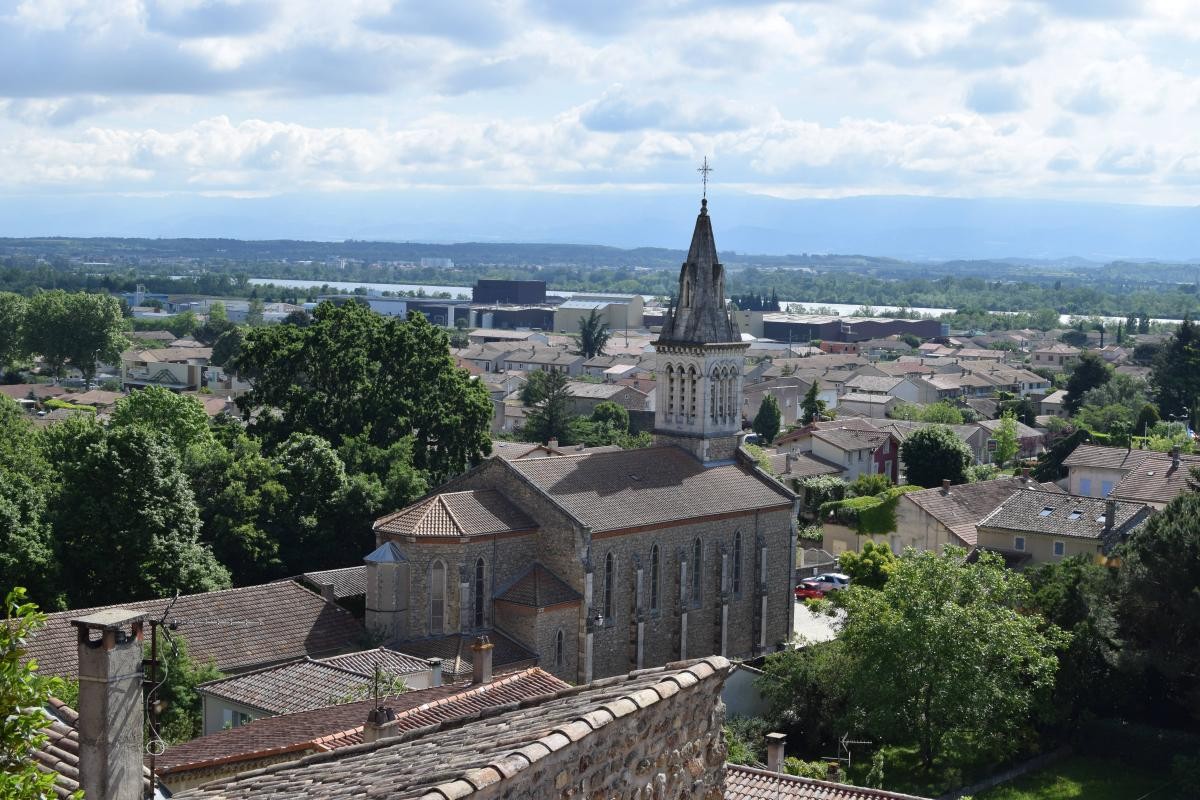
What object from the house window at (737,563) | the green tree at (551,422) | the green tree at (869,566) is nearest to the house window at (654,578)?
the house window at (737,563)

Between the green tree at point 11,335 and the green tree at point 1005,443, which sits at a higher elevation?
the green tree at point 11,335

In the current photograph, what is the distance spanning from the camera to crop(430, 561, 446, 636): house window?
34344 millimetres

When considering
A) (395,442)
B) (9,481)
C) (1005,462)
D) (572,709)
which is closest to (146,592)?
(9,481)

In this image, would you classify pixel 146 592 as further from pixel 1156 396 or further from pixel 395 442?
pixel 1156 396

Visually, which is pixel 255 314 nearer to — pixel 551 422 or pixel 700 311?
pixel 551 422

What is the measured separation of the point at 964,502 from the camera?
51.2m

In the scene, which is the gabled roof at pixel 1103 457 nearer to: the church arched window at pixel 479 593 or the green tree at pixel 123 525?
the church arched window at pixel 479 593

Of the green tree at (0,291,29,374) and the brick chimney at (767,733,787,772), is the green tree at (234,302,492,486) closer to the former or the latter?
the brick chimney at (767,733,787,772)

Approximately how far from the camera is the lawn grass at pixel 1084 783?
3166 centimetres

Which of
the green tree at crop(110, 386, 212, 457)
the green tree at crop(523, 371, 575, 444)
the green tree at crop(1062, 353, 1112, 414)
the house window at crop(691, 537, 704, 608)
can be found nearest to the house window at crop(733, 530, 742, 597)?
the house window at crop(691, 537, 704, 608)

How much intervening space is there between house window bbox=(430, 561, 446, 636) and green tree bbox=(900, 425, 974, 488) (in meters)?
34.1

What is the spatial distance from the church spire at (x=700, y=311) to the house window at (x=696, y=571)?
6125 millimetres

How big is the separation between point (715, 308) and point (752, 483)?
5063 millimetres

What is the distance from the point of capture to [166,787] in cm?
1942
